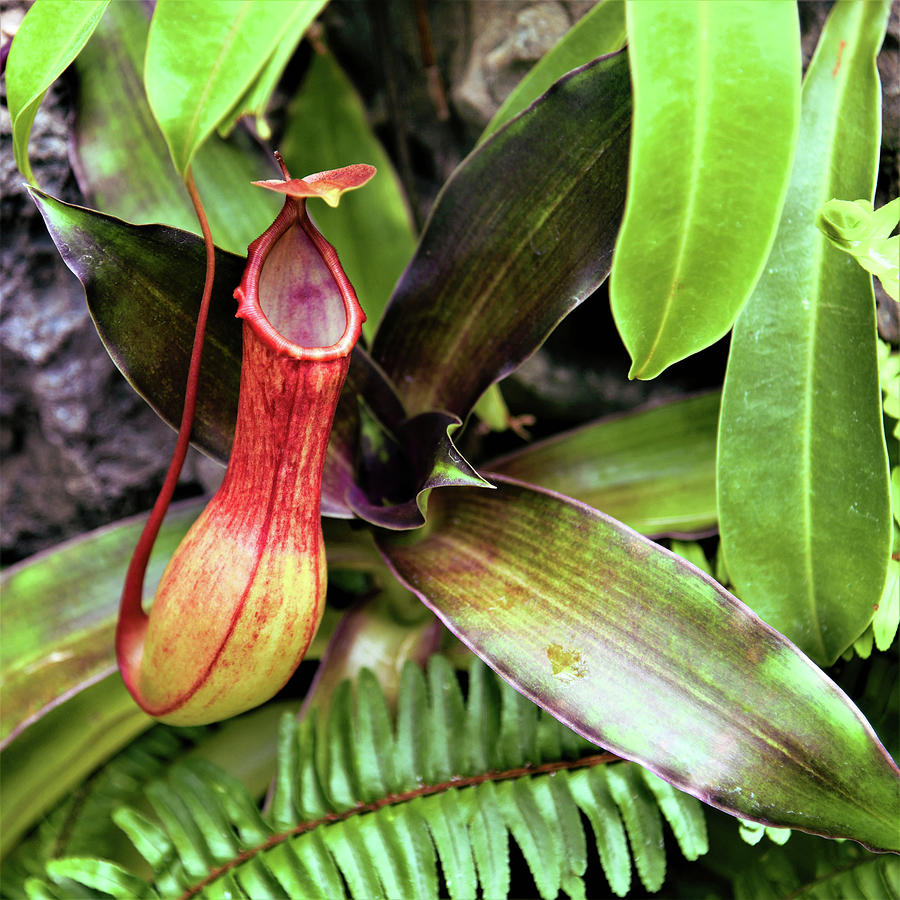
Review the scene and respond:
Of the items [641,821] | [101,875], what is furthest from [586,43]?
[101,875]

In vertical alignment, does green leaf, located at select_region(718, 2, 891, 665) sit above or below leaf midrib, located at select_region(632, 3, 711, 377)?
below

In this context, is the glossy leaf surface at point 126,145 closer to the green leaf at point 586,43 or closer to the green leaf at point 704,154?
the green leaf at point 586,43

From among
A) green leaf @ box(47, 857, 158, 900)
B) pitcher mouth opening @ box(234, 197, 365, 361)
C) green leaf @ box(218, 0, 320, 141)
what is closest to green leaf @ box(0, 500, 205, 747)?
green leaf @ box(47, 857, 158, 900)

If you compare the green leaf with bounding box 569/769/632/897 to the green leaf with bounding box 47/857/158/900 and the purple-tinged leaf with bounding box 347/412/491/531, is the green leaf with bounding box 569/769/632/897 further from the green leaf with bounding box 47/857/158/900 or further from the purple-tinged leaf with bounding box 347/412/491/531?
the green leaf with bounding box 47/857/158/900

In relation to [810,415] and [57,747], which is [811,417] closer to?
[810,415]

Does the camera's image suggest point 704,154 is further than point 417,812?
No

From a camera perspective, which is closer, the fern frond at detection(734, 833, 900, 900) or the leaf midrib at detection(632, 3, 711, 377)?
the leaf midrib at detection(632, 3, 711, 377)

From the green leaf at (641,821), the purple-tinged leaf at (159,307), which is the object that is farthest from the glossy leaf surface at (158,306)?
the green leaf at (641,821)
